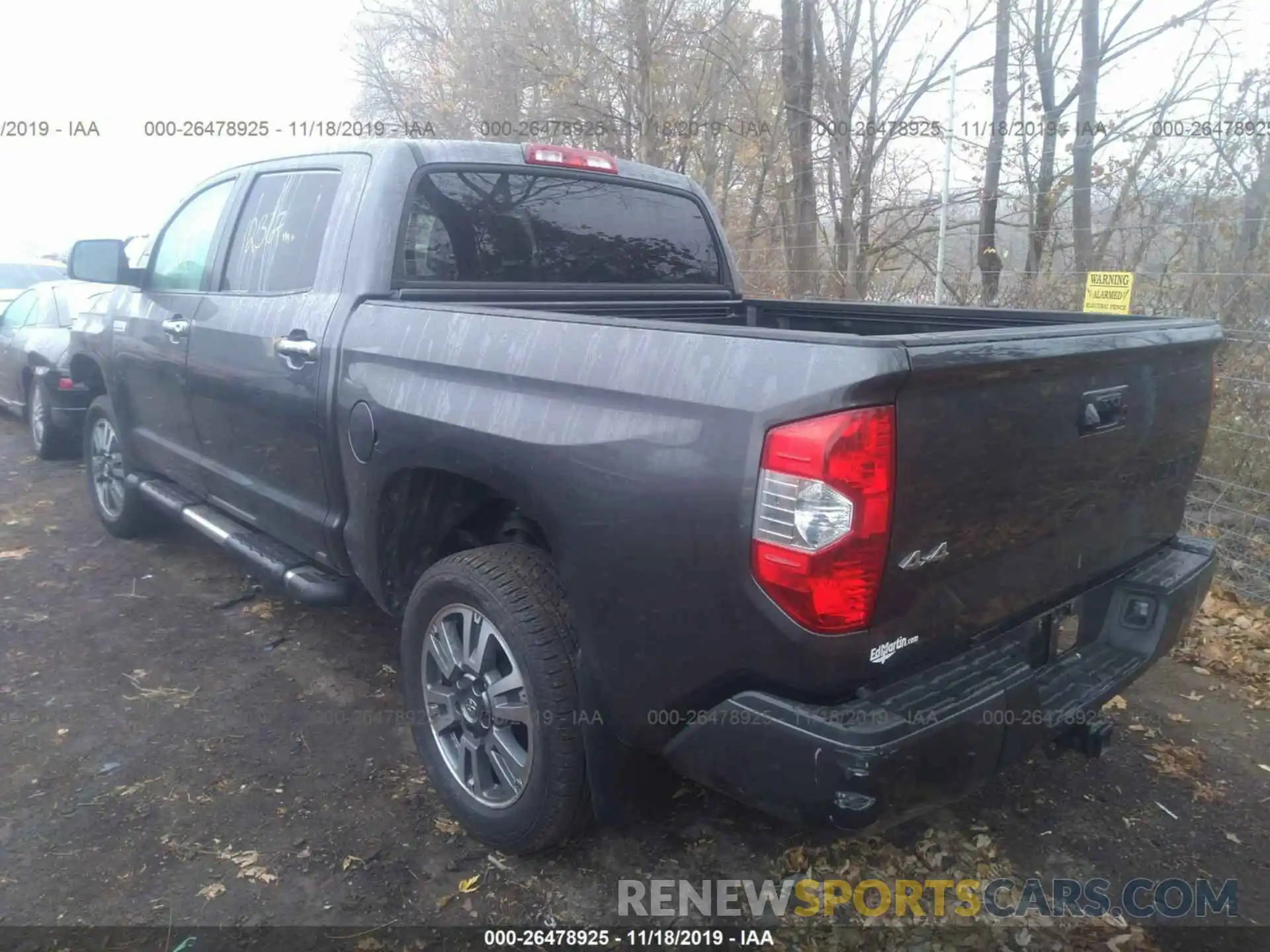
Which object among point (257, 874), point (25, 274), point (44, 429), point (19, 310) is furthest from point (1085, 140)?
point (25, 274)

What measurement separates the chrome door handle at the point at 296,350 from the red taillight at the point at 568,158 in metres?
1.10

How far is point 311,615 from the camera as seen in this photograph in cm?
443

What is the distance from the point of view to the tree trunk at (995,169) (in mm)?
7312

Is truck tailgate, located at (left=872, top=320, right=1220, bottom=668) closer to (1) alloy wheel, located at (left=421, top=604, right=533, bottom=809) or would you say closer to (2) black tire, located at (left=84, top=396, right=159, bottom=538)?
(1) alloy wheel, located at (left=421, top=604, right=533, bottom=809)

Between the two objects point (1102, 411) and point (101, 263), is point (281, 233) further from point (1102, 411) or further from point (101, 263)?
point (1102, 411)

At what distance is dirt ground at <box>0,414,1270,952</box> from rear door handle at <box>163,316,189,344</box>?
1.37 metres

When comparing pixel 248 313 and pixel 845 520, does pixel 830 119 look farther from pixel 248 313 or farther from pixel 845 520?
pixel 845 520

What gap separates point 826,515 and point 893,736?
1.59ft

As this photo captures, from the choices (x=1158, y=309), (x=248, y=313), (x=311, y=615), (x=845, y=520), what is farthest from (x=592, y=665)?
(x=1158, y=309)

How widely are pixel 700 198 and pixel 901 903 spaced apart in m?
3.01

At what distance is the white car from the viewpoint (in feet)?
36.8

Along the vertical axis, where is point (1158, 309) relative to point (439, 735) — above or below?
above

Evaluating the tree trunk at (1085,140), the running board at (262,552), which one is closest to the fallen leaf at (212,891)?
the running board at (262,552)

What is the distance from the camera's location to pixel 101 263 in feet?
14.7
